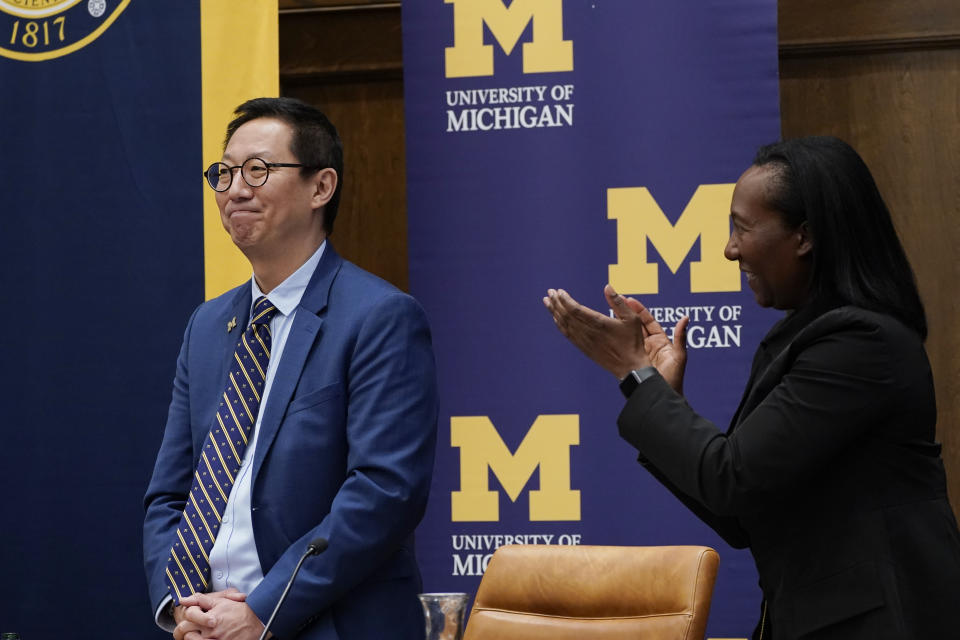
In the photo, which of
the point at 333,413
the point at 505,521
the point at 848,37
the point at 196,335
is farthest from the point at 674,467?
the point at 848,37

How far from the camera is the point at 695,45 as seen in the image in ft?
11.6

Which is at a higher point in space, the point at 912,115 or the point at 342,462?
the point at 912,115

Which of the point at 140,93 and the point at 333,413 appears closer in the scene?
the point at 333,413

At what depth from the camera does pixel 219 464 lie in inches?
82.1

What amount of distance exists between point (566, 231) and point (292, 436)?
174 centimetres

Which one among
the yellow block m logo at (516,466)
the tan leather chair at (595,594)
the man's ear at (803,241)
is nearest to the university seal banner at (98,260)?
the yellow block m logo at (516,466)

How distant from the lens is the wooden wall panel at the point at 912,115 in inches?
169

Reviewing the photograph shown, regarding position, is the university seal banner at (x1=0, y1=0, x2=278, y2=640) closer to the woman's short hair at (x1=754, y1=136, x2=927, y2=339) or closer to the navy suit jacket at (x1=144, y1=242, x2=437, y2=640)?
the navy suit jacket at (x1=144, y1=242, x2=437, y2=640)

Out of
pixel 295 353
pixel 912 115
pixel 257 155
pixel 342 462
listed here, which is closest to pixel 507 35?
pixel 257 155

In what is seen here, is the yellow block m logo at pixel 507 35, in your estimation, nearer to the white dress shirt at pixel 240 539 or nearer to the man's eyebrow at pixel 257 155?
the man's eyebrow at pixel 257 155

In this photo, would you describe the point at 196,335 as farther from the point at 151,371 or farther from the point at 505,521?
the point at 505,521

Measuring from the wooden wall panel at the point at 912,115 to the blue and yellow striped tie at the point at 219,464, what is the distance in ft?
9.62

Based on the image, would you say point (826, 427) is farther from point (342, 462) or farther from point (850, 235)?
point (342, 462)

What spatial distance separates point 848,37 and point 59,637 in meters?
3.54
